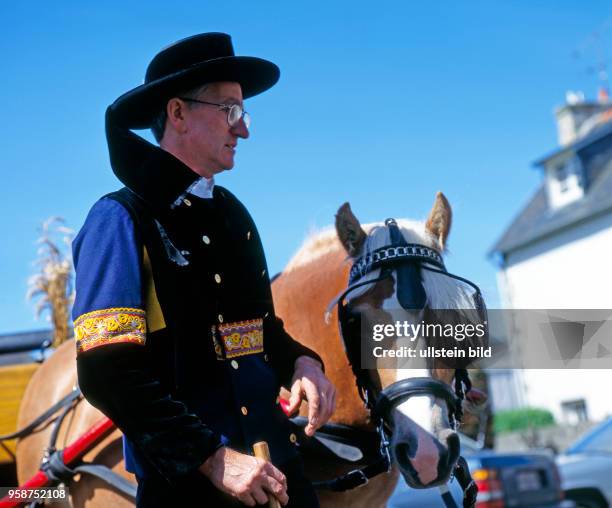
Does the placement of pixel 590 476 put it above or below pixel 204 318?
below

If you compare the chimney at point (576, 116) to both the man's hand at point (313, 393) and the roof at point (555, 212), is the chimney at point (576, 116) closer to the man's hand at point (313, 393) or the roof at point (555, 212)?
the roof at point (555, 212)

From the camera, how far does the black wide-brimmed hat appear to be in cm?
228

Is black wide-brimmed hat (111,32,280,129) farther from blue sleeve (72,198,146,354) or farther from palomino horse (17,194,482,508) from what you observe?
palomino horse (17,194,482,508)

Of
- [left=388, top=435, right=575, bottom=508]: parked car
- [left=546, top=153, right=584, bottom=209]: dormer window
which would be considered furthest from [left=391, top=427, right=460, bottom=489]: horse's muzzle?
[left=546, top=153, right=584, bottom=209]: dormer window

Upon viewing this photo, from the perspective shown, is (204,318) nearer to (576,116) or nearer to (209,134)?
(209,134)

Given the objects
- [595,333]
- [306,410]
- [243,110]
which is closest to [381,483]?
[306,410]

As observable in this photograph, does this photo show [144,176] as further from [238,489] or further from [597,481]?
[597,481]

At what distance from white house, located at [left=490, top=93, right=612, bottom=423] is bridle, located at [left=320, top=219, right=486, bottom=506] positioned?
1899cm

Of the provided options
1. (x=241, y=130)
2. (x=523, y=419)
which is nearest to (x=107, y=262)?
(x=241, y=130)

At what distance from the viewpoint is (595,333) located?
3.16 metres

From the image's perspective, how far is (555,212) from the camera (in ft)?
87.3

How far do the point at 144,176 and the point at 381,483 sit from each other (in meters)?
1.50

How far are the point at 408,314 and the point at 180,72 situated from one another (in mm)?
1010

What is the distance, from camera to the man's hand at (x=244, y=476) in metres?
1.81
